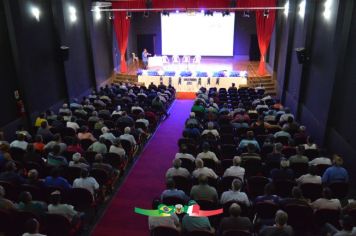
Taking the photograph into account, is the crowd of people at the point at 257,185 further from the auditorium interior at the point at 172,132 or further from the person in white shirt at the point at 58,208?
the person in white shirt at the point at 58,208

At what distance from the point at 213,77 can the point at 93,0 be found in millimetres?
6825

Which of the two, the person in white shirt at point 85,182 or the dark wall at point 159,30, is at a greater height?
the dark wall at point 159,30

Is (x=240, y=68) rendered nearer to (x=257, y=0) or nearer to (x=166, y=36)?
(x=257, y=0)

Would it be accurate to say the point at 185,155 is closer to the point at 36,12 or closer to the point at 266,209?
the point at 266,209

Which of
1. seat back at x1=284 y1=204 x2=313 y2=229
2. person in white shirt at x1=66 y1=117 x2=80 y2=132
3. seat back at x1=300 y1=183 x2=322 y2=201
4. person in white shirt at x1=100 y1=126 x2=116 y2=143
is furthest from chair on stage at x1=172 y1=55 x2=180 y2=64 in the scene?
seat back at x1=284 y1=204 x2=313 y2=229

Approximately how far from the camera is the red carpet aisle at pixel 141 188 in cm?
609

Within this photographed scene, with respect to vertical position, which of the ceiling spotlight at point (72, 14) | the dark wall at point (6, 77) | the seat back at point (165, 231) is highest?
the ceiling spotlight at point (72, 14)

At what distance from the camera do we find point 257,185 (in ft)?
20.8

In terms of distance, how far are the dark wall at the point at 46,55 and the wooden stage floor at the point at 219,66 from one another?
3972 millimetres

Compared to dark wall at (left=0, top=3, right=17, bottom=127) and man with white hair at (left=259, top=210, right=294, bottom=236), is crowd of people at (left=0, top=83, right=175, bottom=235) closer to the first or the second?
dark wall at (left=0, top=3, right=17, bottom=127)

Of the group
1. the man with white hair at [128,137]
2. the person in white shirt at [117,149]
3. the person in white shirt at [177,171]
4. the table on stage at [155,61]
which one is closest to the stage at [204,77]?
the table on stage at [155,61]

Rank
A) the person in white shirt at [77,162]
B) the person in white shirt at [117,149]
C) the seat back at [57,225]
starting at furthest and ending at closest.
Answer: the person in white shirt at [117,149]
the person in white shirt at [77,162]
the seat back at [57,225]

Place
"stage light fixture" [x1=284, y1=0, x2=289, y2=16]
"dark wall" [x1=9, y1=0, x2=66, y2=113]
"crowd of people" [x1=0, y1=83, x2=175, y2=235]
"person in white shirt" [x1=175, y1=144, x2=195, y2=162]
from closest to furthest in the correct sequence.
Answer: "crowd of people" [x1=0, y1=83, x2=175, y2=235] < "person in white shirt" [x1=175, y1=144, x2=195, y2=162] < "dark wall" [x1=9, y1=0, x2=66, y2=113] < "stage light fixture" [x1=284, y1=0, x2=289, y2=16]

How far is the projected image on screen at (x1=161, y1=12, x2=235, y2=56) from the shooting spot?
20328 millimetres
